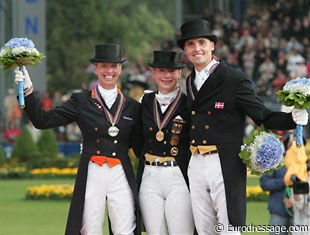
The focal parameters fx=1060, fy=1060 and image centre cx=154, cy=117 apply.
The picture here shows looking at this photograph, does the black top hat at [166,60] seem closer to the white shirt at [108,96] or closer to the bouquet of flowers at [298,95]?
the white shirt at [108,96]

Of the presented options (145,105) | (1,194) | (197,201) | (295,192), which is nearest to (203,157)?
(197,201)

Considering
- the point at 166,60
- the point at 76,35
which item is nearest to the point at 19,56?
the point at 166,60

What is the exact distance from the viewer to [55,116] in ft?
34.9

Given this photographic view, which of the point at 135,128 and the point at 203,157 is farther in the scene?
the point at 135,128

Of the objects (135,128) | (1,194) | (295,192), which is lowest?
(1,194)

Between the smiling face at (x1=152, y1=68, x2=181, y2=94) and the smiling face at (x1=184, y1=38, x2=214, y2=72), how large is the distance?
57 centimetres

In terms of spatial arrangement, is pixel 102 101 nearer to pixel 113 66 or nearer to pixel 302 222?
pixel 113 66

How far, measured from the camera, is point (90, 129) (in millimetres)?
10703

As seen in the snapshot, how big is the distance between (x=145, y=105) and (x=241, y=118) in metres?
1.21

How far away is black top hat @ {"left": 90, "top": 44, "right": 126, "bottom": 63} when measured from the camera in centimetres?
1073

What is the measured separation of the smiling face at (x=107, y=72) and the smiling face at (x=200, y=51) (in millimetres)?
944

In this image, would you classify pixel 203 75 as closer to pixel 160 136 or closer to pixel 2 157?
pixel 160 136

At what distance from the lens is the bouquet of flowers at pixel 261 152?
980 centimetres

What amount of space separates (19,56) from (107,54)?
103 cm
